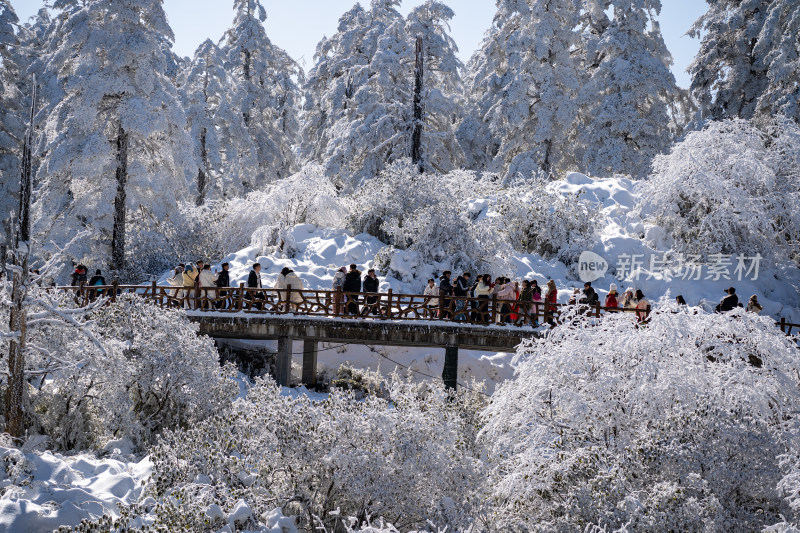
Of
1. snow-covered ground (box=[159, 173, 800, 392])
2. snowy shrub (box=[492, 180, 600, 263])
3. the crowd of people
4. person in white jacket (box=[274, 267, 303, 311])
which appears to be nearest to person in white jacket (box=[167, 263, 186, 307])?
the crowd of people

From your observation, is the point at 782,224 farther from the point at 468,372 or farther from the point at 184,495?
the point at 184,495

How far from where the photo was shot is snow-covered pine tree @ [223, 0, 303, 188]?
1641 inches

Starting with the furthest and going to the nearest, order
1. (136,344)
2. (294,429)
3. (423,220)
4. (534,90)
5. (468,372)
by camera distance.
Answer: (534,90) < (423,220) < (468,372) < (136,344) < (294,429)

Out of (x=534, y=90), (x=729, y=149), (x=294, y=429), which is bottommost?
(x=294, y=429)

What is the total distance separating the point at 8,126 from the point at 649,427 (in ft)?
105

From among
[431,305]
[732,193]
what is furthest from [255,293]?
[732,193]

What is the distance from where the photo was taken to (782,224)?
27422 mm

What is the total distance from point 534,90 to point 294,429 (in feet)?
95.8

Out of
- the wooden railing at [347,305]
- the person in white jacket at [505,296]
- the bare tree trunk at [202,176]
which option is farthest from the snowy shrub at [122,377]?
the bare tree trunk at [202,176]

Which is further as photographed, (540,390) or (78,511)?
(540,390)

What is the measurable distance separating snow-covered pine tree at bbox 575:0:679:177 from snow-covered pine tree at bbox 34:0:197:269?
1973 cm

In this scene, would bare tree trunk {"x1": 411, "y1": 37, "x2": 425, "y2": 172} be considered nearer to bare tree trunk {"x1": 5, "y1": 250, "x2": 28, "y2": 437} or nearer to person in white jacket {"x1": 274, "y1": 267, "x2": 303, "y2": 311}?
person in white jacket {"x1": 274, "y1": 267, "x2": 303, "y2": 311}

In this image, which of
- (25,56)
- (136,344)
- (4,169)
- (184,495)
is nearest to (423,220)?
(136,344)

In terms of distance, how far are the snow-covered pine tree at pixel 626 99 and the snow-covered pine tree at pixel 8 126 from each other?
26.3m
